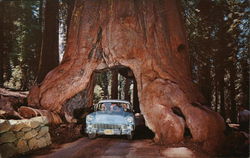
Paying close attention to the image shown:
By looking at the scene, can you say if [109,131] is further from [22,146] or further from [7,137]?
[7,137]

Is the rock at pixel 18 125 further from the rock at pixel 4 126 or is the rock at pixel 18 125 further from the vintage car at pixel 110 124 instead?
the vintage car at pixel 110 124

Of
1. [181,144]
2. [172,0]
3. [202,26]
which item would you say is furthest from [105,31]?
[202,26]

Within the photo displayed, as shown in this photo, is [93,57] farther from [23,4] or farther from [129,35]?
[23,4]

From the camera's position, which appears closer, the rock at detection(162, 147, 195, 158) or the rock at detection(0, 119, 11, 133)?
the rock at detection(0, 119, 11, 133)

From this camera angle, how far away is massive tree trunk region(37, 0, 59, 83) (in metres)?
11.4

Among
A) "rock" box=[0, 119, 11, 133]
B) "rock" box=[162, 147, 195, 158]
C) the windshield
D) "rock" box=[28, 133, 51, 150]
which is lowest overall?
"rock" box=[162, 147, 195, 158]

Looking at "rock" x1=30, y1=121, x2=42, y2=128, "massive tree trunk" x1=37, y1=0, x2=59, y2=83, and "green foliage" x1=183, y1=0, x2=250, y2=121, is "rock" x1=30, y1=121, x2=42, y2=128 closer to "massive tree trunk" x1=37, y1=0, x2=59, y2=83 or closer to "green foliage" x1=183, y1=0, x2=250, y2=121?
"massive tree trunk" x1=37, y1=0, x2=59, y2=83

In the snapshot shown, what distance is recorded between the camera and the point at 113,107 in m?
8.51

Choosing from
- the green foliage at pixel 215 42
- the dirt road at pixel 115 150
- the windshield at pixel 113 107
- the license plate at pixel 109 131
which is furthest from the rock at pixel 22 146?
the green foliage at pixel 215 42

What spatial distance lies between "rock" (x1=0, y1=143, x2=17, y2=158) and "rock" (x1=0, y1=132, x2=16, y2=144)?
9 centimetres

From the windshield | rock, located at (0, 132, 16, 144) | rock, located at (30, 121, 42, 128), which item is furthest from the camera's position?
the windshield

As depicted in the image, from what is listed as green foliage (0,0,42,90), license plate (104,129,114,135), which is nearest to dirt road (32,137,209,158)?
license plate (104,129,114,135)

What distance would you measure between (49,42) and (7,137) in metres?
7.60

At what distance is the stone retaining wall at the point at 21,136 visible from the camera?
5.01m
